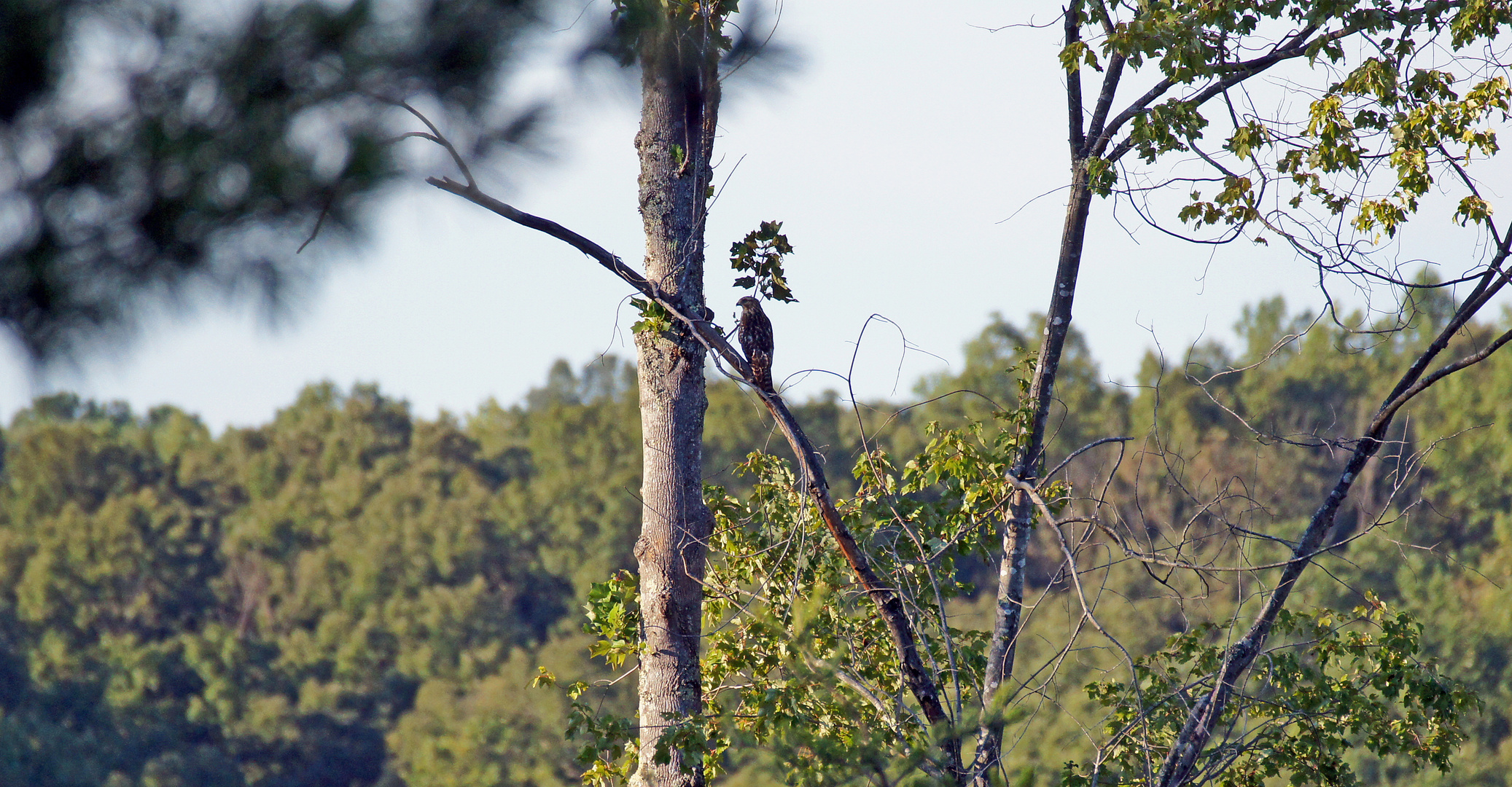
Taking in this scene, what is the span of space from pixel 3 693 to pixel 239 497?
6.06 m

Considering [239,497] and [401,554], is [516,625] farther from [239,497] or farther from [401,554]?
[239,497]

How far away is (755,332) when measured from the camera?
4285 millimetres

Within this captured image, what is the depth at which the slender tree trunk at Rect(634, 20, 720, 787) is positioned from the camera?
405 cm

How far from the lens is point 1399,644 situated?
4.50 metres

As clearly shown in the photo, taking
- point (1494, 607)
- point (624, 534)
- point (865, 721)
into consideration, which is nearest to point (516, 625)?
point (624, 534)

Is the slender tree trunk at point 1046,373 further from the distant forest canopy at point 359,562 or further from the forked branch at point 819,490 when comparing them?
the distant forest canopy at point 359,562

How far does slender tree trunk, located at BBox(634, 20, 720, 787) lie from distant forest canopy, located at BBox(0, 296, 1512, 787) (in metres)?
15.2

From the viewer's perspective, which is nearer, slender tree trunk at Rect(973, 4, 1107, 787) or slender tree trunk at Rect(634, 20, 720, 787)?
slender tree trunk at Rect(634, 20, 720, 787)

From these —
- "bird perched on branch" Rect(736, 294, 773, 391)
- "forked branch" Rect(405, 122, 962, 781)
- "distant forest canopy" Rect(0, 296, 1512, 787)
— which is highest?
"distant forest canopy" Rect(0, 296, 1512, 787)

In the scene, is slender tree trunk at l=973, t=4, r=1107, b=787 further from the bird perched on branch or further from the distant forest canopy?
the distant forest canopy

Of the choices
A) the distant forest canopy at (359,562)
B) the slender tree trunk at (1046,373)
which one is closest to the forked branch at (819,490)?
the slender tree trunk at (1046,373)

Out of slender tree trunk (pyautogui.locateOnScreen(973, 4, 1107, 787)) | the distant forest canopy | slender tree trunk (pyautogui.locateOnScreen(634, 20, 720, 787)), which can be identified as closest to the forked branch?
slender tree trunk (pyautogui.locateOnScreen(634, 20, 720, 787))

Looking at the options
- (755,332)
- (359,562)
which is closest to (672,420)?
(755,332)

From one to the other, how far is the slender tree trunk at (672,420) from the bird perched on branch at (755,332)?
20 cm
